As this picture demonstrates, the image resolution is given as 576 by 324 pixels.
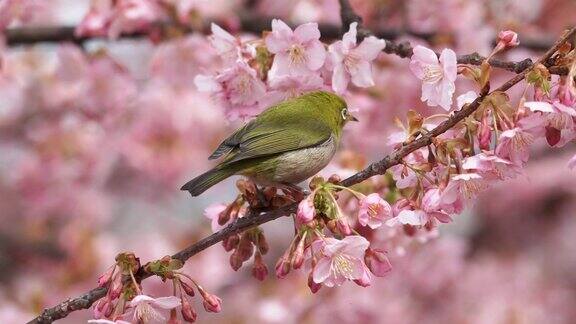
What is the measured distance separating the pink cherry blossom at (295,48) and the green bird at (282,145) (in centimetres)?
10

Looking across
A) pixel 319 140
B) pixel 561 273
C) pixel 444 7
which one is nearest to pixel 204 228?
pixel 444 7

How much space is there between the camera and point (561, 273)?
25.6ft

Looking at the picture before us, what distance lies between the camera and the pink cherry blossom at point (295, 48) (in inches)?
92.4

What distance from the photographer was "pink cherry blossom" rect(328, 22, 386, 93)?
2365 millimetres

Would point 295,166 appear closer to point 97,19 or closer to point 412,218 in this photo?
point 412,218

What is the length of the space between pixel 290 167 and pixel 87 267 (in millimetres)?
3539

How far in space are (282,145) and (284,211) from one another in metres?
0.33

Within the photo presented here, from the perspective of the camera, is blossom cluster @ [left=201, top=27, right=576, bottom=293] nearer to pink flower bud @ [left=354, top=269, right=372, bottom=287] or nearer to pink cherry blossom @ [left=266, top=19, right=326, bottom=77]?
pink flower bud @ [left=354, top=269, right=372, bottom=287]

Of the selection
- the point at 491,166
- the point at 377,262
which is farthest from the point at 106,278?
the point at 491,166

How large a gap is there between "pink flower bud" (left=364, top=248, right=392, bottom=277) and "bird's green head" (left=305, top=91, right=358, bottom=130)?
2.08 ft

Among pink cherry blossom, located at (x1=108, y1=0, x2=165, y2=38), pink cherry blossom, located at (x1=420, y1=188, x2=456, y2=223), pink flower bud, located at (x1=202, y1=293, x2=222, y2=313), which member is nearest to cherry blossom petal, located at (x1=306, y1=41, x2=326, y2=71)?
pink cherry blossom, located at (x1=420, y1=188, x2=456, y2=223)

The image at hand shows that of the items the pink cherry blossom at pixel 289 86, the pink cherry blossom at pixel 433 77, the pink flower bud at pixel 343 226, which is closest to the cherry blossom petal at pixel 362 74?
the pink cherry blossom at pixel 289 86

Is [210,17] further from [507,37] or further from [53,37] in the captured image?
[507,37]

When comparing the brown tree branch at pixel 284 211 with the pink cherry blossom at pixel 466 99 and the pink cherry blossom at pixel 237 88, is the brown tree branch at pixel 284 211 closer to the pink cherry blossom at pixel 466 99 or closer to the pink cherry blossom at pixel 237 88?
the pink cherry blossom at pixel 466 99
